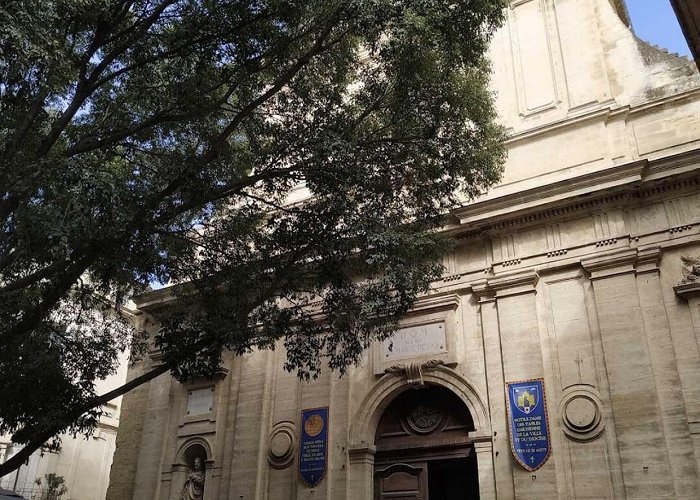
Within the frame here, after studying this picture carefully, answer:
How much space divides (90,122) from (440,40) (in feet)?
18.0

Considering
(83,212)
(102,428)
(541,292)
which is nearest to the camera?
(83,212)

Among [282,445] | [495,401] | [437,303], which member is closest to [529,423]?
[495,401]

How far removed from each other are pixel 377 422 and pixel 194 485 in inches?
175

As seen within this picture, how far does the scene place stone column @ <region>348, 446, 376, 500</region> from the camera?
1238 centimetres

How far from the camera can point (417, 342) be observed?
13.0m

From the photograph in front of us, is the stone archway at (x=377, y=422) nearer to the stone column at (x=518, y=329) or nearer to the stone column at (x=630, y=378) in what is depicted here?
the stone column at (x=518, y=329)

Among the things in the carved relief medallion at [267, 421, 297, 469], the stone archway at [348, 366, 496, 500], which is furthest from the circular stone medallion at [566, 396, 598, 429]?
the carved relief medallion at [267, 421, 297, 469]

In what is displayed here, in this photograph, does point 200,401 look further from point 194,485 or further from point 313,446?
point 313,446

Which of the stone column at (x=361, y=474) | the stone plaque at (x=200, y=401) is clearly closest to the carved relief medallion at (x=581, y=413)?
the stone column at (x=361, y=474)

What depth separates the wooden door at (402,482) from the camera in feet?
40.2

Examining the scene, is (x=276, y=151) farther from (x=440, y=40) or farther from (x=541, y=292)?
(x=541, y=292)

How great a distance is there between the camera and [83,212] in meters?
6.98

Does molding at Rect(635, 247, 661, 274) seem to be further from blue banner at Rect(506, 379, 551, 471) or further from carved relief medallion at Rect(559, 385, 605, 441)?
blue banner at Rect(506, 379, 551, 471)

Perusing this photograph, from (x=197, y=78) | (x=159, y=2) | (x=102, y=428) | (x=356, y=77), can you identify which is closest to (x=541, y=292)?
(x=356, y=77)
